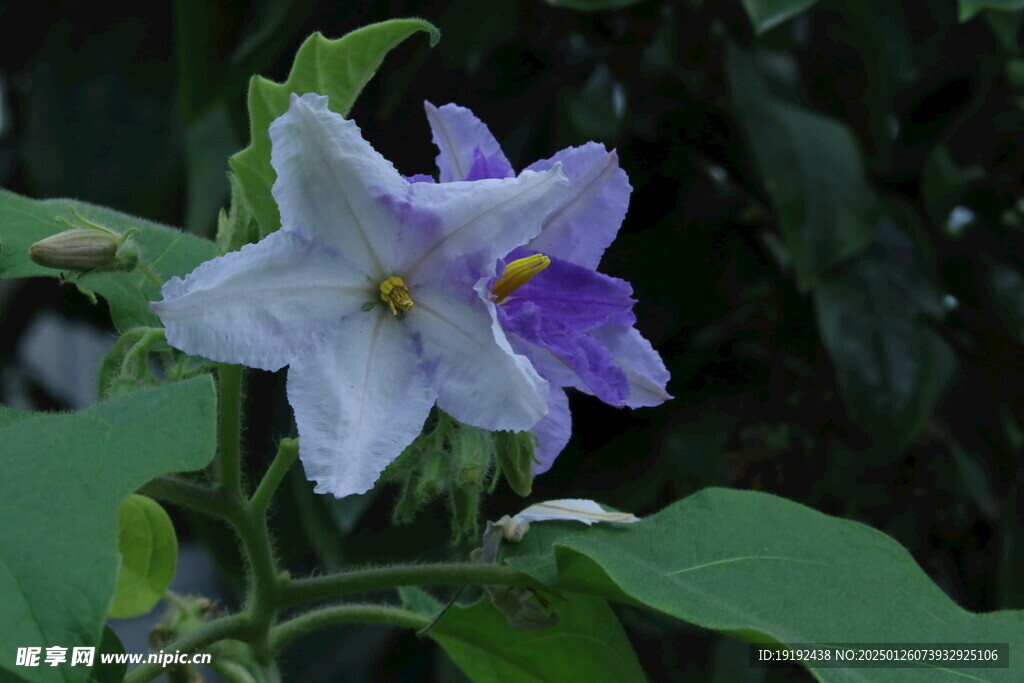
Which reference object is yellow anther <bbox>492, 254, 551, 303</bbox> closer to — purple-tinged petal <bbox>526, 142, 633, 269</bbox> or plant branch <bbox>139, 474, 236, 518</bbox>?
purple-tinged petal <bbox>526, 142, 633, 269</bbox>

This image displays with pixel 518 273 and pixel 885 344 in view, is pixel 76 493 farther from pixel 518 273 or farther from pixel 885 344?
pixel 885 344

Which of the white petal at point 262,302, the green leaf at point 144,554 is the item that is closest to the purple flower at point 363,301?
the white petal at point 262,302

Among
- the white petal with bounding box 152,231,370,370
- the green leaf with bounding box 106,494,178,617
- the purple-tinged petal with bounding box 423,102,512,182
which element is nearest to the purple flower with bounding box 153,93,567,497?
the white petal with bounding box 152,231,370,370

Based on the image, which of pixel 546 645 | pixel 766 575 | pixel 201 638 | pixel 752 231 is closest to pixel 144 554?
pixel 201 638

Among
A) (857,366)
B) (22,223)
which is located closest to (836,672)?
(22,223)

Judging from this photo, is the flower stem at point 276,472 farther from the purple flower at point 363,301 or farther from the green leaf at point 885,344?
the green leaf at point 885,344
